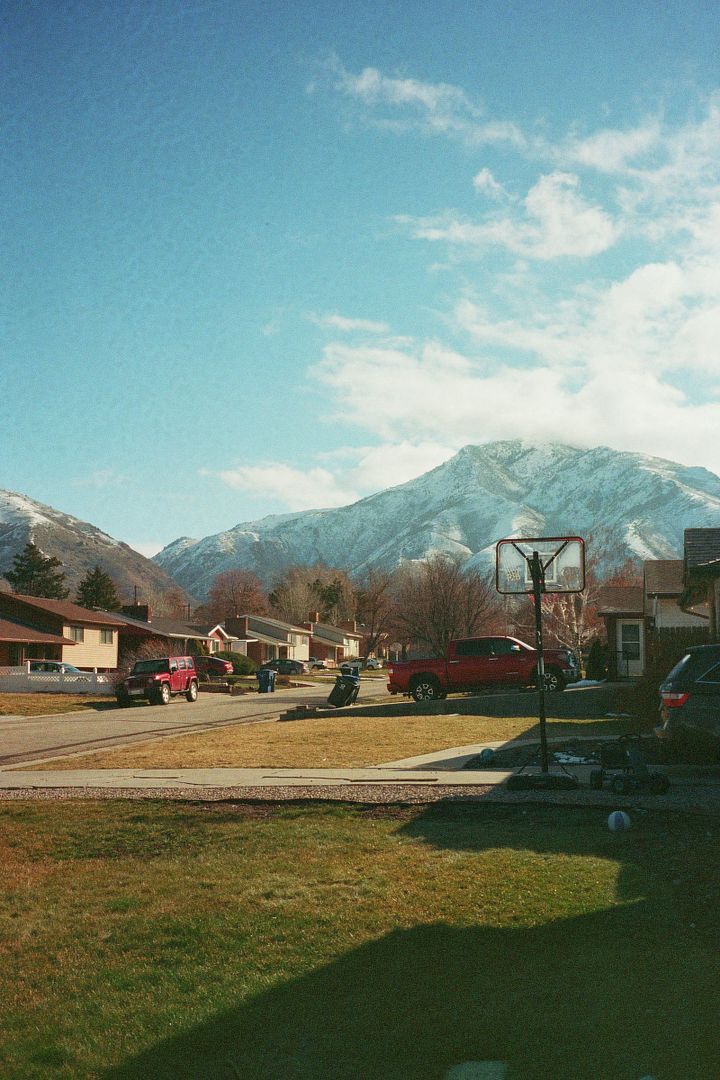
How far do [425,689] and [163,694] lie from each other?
475 inches

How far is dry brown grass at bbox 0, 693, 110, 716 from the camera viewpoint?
111 ft

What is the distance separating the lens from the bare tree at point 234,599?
435 feet

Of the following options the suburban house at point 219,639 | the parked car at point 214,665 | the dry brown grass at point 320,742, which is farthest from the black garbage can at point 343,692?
the suburban house at point 219,639

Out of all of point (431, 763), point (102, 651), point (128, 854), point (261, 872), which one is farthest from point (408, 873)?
point (102, 651)

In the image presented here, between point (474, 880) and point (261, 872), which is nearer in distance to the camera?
point (474, 880)

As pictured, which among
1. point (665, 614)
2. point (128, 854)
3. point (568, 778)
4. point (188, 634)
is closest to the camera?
point (128, 854)

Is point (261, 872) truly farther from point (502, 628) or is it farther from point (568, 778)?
point (502, 628)

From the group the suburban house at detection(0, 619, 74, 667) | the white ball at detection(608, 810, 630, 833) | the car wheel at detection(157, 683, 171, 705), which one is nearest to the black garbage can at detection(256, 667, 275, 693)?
the car wheel at detection(157, 683, 171, 705)

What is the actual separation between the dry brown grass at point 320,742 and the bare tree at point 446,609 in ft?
138

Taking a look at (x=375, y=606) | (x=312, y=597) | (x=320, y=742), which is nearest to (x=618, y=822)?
(x=320, y=742)

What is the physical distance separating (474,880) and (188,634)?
69.5 m

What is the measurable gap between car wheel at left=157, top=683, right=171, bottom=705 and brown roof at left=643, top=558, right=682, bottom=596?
18932 mm

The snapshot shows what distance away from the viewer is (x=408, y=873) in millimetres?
6863

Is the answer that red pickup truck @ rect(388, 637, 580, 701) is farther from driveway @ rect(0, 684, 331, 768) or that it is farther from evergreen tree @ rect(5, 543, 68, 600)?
evergreen tree @ rect(5, 543, 68, 600)
